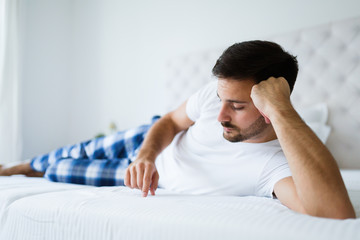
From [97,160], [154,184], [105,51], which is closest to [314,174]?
[154,184]

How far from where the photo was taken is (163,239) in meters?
0.64

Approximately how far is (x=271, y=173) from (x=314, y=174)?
10.8 inches

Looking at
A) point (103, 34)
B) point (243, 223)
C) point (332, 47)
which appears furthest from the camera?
point (103, 34)

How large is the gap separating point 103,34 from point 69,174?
2.54m

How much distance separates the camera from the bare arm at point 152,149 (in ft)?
3.03

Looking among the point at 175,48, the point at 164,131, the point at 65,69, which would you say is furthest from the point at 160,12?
the point at 164,131

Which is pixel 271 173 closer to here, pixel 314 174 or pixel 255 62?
pixel 314 174

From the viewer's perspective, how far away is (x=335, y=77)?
208cm

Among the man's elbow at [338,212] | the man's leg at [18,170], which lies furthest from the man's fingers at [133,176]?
the man's leg at [18,170]

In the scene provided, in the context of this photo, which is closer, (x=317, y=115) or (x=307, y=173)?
(x=307, y=173)

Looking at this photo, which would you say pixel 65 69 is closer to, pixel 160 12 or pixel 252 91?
pixel 160 12

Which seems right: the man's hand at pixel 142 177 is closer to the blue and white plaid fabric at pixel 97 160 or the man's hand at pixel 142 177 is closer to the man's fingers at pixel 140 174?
the man's fingers at pixel 140 174

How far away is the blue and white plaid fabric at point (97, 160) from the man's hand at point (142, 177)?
0.42 metres

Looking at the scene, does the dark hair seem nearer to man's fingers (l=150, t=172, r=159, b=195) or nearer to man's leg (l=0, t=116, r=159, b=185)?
man's fingers (l=150, t=172, r=159, b=195)
